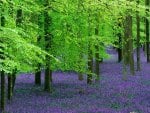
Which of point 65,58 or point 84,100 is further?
point 65,58

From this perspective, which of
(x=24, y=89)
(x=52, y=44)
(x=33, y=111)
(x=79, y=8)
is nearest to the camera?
(x=33, y=111)

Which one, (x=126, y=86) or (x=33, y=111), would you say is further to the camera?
(x=126, y=86)

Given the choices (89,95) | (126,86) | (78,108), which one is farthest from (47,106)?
(126,86)

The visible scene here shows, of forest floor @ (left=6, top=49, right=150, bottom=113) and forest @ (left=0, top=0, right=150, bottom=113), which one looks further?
forest @ (left=0, top=0, right=150, bottom=113)

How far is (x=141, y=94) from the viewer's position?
73.6ft

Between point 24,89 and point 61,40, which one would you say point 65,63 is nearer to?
point 61,40

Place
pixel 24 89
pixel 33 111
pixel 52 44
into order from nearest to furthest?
1. pixel 33 111
2. pixel 52 44
3. pixel 24 89

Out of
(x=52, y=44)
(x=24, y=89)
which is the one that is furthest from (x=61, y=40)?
(x=24, y=89)

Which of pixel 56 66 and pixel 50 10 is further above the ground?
pixel 50 10

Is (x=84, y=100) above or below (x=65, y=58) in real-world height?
below

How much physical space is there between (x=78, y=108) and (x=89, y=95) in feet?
17.0

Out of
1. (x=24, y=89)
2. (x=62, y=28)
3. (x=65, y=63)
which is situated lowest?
(x=24, y=89)

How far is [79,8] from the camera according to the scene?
20000mm

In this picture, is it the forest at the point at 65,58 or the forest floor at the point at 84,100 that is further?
the forest at the point at 65,58
